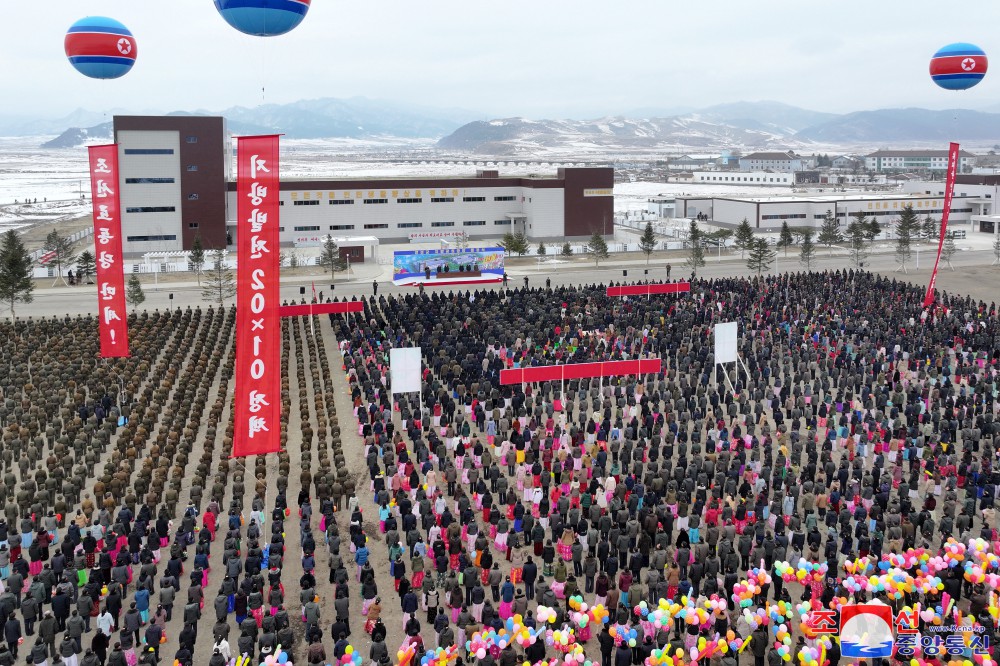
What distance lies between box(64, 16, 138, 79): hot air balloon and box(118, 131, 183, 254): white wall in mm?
23836

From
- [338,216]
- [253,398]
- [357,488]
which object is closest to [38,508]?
[253,398]

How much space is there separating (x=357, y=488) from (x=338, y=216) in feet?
146

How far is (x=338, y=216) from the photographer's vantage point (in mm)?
58562

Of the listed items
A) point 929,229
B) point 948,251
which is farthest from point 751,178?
point 948,251

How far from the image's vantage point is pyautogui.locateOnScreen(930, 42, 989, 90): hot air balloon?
130ft

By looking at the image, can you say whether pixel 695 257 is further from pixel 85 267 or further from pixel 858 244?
pixel 85 267

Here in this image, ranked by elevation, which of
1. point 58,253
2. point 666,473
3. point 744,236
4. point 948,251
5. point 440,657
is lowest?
point 440,657

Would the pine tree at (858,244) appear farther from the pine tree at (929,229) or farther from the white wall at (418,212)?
the white wall at (418,212)

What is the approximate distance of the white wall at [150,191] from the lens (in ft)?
168

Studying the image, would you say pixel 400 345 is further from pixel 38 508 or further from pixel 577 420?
pixel 38 508

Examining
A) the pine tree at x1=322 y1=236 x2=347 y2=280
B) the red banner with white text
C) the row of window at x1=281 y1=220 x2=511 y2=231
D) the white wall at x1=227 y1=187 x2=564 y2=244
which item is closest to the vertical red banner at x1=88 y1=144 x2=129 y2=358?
the red banner with white text

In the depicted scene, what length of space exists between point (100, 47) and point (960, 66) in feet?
128

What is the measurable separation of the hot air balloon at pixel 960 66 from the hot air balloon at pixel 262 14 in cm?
3418

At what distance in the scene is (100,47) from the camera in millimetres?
27703
